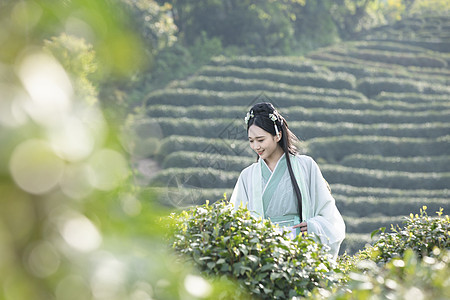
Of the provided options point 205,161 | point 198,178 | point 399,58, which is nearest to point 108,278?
point 198,178

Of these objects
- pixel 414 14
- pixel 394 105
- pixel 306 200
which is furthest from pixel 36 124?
pixel 414 14

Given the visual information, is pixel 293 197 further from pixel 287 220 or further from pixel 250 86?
pixel 250 86

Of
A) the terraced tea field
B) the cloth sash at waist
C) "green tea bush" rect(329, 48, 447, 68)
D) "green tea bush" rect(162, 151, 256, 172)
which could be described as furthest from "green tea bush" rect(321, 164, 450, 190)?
"green tea bush" rect(329, 48, 447, 68)

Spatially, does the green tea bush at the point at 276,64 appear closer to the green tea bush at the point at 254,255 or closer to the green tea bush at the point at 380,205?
the green tea bush at the point at 380,205

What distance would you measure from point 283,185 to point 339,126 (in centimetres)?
961

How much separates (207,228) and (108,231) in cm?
115

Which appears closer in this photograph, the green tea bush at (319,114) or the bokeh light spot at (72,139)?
the bokeh light spot at (72,139)

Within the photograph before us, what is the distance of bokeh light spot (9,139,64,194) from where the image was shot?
429 mm

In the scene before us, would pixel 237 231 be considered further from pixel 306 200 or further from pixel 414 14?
pixel 414 14

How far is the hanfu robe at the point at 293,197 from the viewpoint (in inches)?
91.9

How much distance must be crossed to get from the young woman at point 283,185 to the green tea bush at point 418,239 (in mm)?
324

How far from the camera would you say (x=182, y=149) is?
1052cm

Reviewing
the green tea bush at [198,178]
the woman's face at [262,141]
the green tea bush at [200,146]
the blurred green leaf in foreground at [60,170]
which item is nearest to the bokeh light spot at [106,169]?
the blurred green leaf in foreground at [60,170]

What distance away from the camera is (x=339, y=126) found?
11.8 metres
